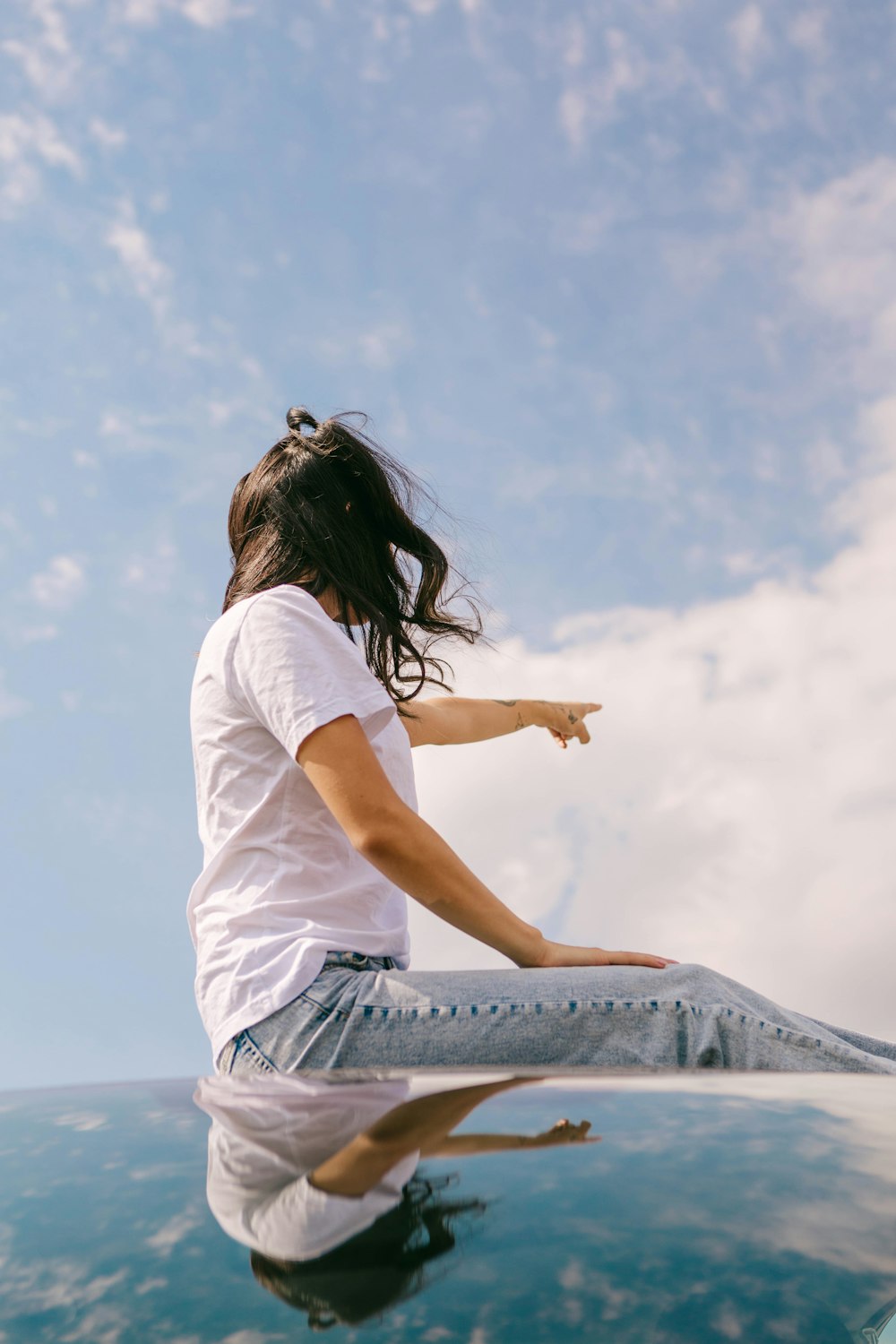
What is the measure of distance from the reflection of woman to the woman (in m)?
0.69

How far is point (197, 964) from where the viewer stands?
6.40 ft

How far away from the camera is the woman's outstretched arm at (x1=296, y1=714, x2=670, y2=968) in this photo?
1.77m

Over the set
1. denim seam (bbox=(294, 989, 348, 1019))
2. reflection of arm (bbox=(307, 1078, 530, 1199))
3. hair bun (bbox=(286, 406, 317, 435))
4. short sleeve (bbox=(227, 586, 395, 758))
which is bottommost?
reflection of arm (bbox=(307, 1078, 530, 1199))

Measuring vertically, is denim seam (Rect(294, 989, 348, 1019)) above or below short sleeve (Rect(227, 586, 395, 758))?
below

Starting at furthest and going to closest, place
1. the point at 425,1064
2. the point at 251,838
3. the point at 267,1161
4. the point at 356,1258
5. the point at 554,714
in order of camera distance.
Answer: the point at 554,714, the point at 251,838, the point at 425,1064, the point at 267,1161, the point at 356,1258

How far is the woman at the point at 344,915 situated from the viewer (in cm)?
167

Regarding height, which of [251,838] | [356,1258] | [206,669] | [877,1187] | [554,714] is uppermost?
[554,714]

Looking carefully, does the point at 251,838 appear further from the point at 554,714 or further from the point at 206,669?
the point at 554,714

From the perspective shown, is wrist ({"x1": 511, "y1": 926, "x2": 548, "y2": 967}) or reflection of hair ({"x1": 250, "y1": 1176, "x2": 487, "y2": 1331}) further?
wrist ({"x1": 511, "y1": 926, "x2": 548, "y2": 967})

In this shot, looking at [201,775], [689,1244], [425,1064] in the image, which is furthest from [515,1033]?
[689,1244]

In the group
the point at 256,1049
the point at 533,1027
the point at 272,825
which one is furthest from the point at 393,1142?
the point at 272,825

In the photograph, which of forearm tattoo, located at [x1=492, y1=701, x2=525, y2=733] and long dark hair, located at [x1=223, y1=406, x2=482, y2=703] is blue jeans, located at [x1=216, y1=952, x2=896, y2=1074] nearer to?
long dark hair, located at [x1=223, y1=406, x2=482, y2=703]

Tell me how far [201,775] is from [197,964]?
0.36 meters

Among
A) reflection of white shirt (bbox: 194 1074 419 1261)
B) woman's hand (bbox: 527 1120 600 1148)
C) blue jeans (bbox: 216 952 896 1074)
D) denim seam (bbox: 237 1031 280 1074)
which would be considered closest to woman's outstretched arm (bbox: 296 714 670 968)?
blue jeans (bbox: 216 952 896 1074)
